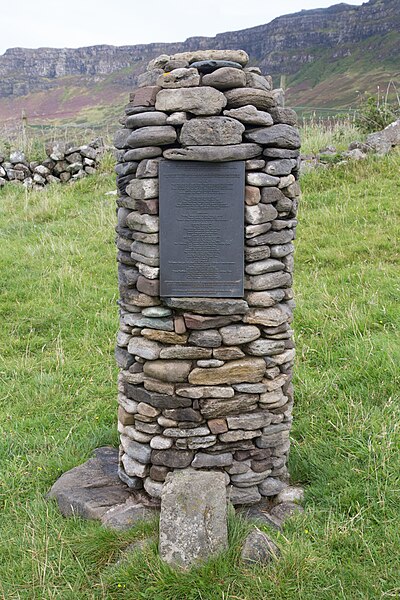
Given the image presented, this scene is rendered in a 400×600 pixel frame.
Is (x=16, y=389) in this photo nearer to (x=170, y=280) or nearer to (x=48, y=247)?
(x=170, y=280)

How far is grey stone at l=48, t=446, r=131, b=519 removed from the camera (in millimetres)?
3654

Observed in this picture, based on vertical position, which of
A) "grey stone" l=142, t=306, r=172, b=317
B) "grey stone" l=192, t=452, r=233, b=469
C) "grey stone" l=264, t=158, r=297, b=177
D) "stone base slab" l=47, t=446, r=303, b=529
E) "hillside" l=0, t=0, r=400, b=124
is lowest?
"stone base slab" l=47, t=446, r=303, b=529

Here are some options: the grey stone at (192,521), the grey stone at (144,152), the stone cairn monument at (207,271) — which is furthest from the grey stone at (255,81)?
the grey stone at (192,521)

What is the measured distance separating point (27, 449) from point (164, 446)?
4.67 feet

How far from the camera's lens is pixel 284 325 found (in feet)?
12.4

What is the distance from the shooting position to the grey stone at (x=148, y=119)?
11.2 ft

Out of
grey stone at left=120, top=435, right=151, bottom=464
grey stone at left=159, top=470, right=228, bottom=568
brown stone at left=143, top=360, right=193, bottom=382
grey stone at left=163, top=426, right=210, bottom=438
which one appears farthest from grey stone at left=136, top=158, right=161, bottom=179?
grey stone at left=159, top=470, right=228, bottom=568

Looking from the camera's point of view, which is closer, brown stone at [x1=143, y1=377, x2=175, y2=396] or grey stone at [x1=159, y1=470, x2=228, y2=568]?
grey stone at [x1=159, y1=470, x2=228, y2=568]

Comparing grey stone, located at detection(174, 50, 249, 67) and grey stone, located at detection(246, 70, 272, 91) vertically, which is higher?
grey stone, located at detection(174, 50, 249, 67)

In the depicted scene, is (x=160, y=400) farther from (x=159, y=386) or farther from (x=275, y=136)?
(x=275, y=136)

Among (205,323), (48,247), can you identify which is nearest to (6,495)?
(205,323)

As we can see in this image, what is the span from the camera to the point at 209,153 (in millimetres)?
3322

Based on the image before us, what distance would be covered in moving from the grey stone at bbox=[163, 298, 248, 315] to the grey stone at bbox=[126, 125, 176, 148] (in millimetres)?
1062

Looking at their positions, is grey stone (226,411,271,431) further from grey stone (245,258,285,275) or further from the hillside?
the hillside
